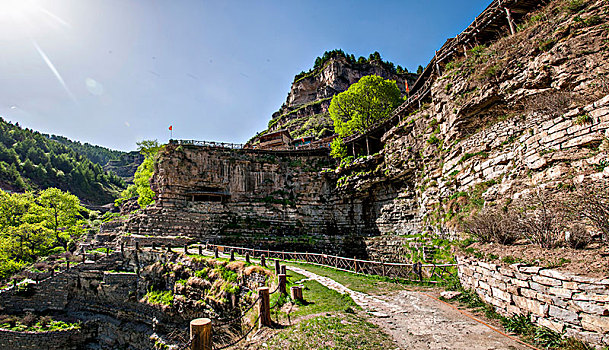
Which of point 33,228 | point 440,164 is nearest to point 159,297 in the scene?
point 33,228

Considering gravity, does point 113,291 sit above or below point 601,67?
below

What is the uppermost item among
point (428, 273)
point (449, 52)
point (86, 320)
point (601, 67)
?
point (449, 52)

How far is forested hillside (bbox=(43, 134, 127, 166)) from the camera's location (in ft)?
492

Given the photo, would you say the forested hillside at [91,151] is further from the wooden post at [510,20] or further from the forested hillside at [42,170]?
the wooden post at [510,20]

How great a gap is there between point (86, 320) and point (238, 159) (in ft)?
63.6

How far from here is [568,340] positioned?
179 inches

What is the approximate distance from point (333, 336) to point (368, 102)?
31.2m

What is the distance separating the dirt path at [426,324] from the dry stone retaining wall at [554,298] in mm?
784

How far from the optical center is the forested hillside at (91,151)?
15000cm

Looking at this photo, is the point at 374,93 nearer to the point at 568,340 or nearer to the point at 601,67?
the point at 601,67

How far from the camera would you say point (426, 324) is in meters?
6.37

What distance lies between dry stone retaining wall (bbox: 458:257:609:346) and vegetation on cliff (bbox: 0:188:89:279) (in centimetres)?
3598

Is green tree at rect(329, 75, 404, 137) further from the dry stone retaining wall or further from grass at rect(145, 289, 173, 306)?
the dry stone retaining wall

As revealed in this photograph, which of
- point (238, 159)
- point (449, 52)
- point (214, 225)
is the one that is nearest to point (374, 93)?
point (449, 52)
